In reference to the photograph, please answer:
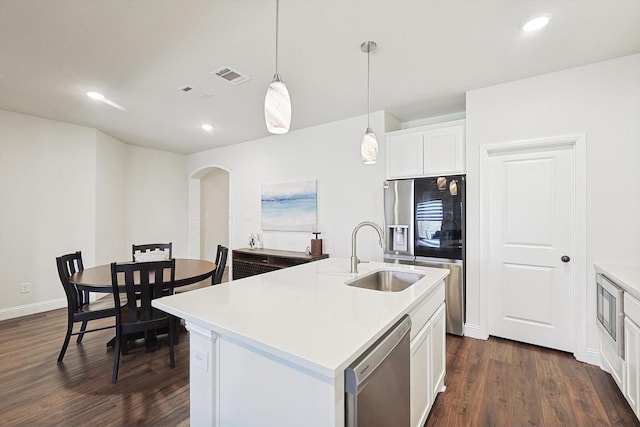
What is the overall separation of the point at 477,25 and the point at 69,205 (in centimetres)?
538

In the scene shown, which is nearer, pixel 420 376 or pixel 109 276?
pixel 420 376

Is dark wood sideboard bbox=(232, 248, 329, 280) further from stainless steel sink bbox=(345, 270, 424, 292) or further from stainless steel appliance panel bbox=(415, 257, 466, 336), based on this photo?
stainless steel sink bbox=(345, 270, 424, 292)

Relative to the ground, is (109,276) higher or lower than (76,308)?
higher

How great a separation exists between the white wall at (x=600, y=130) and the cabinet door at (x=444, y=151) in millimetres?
493

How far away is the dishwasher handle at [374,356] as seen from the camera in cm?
92

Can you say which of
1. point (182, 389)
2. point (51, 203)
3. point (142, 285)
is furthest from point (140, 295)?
point (51, 203)

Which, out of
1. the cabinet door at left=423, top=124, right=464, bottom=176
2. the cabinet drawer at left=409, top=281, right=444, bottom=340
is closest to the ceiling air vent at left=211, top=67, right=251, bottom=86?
the cabinet door at left=423, top=124, right=464, bottom=176

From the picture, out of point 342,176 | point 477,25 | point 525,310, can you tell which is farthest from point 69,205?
point 525,310

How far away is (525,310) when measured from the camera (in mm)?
2953

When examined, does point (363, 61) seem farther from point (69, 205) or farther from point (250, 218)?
point (69, 205)

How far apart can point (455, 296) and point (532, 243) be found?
0.92m

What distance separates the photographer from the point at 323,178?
4344 millimetres

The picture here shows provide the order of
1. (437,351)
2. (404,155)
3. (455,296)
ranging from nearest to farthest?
1. (437,351)
2. (455,296)
3. (404,155)

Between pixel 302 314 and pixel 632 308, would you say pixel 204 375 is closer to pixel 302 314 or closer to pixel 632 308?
pixel 302 314
